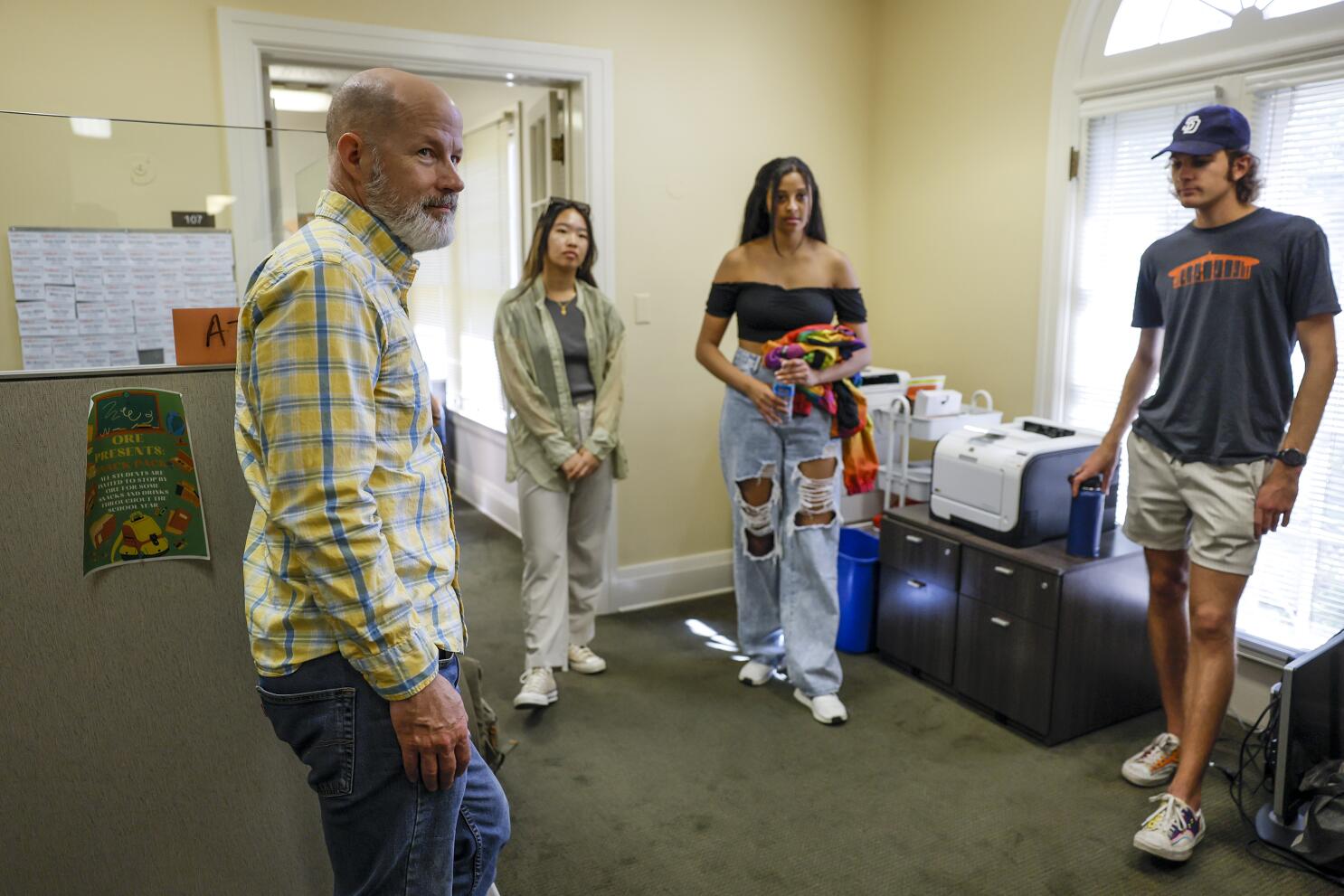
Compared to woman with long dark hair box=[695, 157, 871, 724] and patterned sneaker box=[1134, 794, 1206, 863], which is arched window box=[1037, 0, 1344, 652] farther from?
woman with long dark hair box=[695, 157, 871, 724]

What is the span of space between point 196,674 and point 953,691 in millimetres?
2353

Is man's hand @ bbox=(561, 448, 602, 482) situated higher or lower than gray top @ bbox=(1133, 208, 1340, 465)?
lower

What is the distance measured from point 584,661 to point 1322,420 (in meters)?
2.46

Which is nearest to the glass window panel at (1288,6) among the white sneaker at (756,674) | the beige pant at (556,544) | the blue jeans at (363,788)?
the beige pant at (556,544)

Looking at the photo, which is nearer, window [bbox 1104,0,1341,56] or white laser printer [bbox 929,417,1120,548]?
window [bbox 1104,0,1341,56]

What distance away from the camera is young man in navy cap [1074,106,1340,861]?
2148 mm

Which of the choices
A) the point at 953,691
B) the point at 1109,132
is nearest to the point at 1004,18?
the point at 1109,132

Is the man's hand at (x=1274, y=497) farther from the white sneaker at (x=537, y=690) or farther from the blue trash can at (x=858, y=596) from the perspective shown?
the white sneaker at (x=537, y=690)

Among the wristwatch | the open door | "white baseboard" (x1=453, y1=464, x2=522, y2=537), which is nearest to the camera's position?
the wristwatch

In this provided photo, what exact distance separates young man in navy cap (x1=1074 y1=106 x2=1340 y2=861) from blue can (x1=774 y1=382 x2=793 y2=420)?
0.99 meters

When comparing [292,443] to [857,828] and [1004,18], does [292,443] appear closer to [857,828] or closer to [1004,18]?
[857,828]

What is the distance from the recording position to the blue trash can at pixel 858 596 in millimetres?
3312

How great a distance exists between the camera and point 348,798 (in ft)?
3.84

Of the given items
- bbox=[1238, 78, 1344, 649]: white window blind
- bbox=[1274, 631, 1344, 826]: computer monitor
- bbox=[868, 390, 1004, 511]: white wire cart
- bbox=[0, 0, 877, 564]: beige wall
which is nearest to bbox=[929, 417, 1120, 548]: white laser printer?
bbox=[868, 390, 1004, 511]: white wire cart
